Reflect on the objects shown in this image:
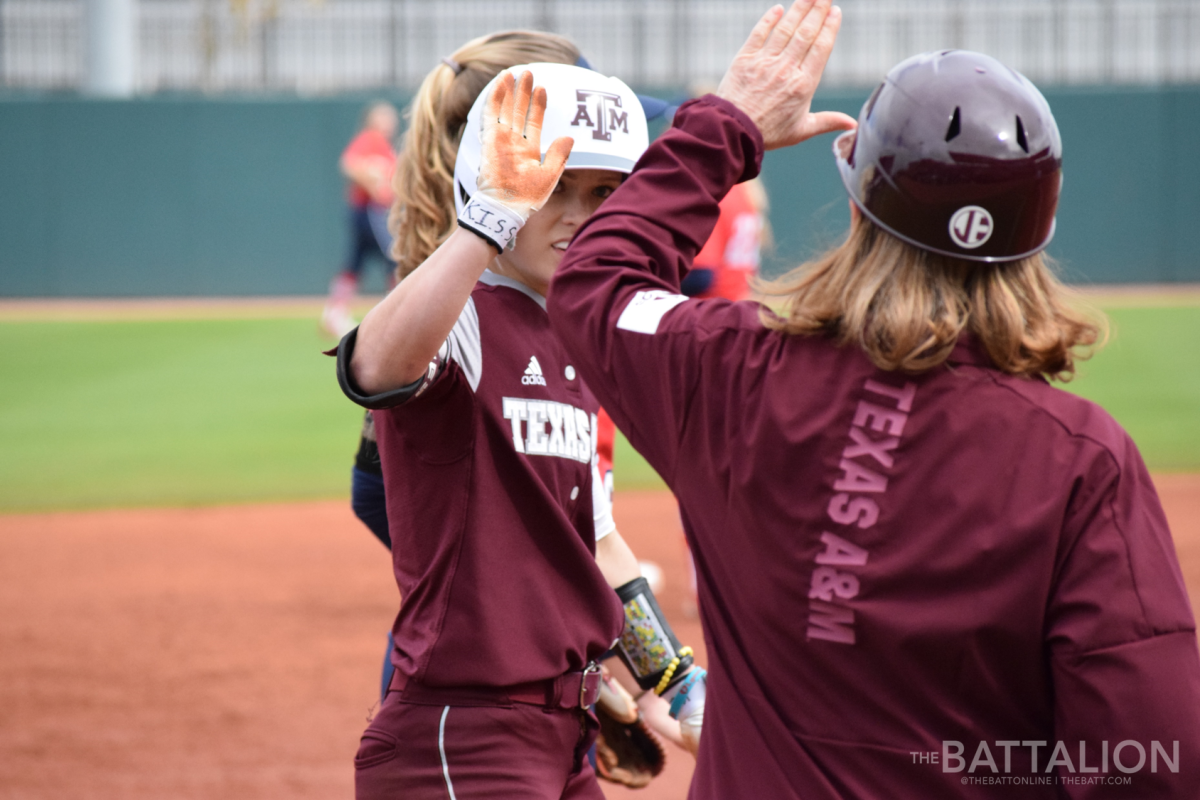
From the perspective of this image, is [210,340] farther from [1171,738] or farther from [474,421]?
[1171,738]

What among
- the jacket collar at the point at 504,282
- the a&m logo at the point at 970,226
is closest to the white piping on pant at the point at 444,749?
the jacket collar at the point at 504,282

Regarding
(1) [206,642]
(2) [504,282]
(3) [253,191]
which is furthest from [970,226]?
(3) [253,191]

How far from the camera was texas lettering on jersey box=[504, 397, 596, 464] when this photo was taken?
1.89 m

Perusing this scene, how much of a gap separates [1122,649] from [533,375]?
103 cm

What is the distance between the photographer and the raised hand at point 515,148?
5.42 ft

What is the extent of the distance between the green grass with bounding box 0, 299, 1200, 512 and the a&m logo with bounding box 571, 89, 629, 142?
19.8 ft

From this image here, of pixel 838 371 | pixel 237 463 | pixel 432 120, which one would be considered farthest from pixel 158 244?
pixel 838 371

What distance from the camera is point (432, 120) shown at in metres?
2.26

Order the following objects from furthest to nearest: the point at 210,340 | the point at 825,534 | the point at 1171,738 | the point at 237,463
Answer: the point at 210,340
the point at 237,463
the point at 825,534
the point at 1171,738

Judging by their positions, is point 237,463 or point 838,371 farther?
point 237,463

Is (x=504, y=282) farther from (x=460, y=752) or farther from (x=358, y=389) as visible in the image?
(x=460, y=752)

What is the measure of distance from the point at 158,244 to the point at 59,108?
8.12ft

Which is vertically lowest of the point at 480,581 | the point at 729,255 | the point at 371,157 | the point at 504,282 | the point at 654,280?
the point at 371,157

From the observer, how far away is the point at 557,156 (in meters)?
1.71
